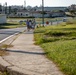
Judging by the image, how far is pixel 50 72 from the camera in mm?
7117

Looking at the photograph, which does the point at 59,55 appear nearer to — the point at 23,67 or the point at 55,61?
the point at 55,61

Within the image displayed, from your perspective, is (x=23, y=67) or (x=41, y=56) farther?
(x=41, y=56)

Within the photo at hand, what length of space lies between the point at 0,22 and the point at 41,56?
195ft

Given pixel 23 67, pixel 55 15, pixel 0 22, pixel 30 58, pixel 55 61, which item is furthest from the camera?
pixel 55 15

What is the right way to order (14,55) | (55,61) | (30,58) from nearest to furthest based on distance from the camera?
(55,61)
(30,58)
(14,55)

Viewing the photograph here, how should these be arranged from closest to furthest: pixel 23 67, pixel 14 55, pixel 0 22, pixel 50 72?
pixel 50 72 → pixel 23 67 → pixel 14 55 → pixel 0 22

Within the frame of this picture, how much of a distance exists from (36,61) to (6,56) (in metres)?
1.45

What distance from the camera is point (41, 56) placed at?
9.52m

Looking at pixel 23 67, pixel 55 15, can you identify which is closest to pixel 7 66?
pixel 23 67

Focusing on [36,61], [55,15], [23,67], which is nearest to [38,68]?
[23,67]

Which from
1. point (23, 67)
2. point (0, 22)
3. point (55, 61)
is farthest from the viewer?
point (0, 22)

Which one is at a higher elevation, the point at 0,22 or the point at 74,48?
the point at 74,48

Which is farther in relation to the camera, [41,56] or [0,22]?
[0,22]

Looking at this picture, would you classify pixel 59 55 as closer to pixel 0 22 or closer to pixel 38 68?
pixel 38 68
